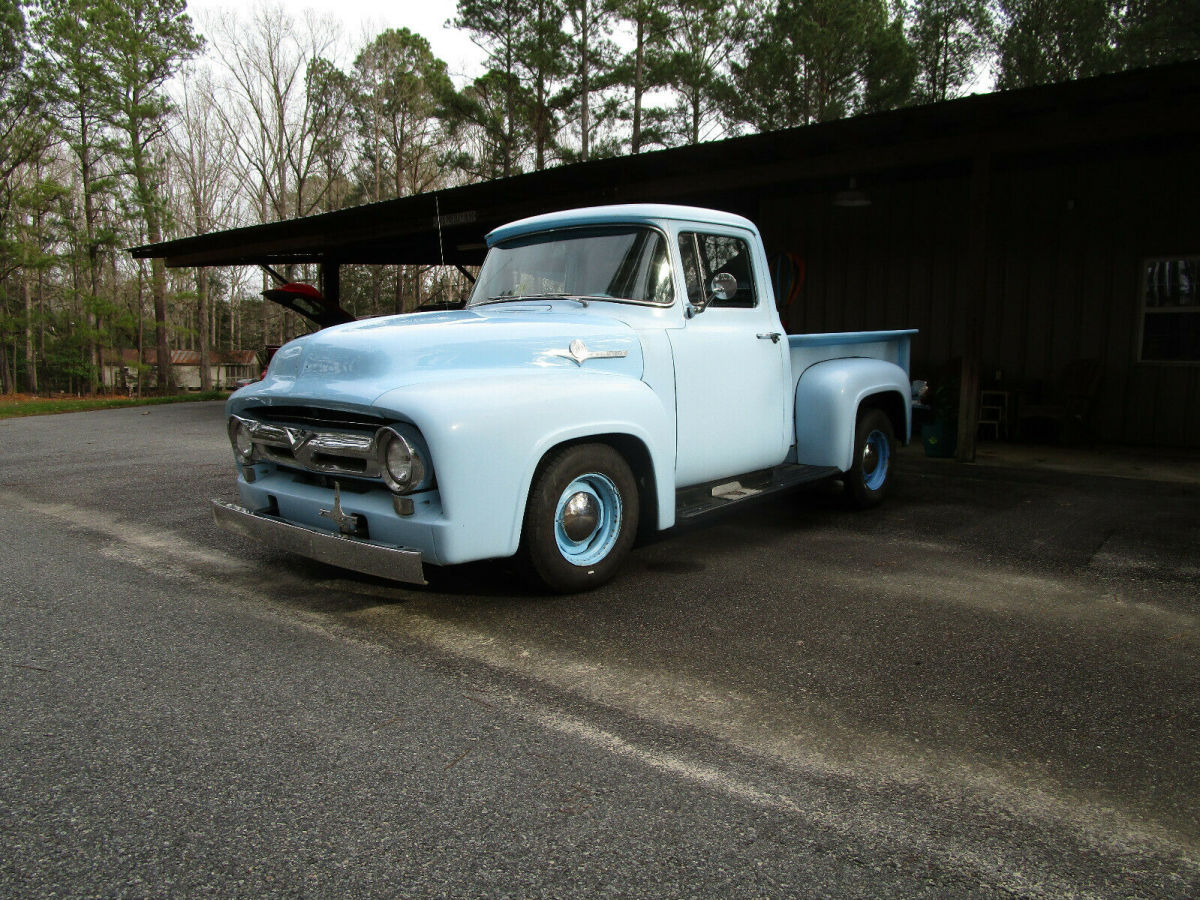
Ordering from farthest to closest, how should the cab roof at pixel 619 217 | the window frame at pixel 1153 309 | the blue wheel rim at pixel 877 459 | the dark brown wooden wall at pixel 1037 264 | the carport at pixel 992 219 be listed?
the dark brown wooden wall at pixel 1037 264 < the window frame at pixel 1153 309 < the carport at pixel 992 219 < the blue wheel rim at pixel 877 459 < the cab roof at pixel 619 217

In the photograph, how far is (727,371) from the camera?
192 inches

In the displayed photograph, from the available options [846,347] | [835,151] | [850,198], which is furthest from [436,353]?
[850,198]

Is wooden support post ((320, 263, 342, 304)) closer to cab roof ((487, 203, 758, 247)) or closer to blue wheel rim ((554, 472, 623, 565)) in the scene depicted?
cab roof ((487, 203, 758, 247))

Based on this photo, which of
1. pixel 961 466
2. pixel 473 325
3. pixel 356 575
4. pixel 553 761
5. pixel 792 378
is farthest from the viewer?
pixel 961 466

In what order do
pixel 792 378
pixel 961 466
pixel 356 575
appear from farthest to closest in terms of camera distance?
pixel 961 466 → pixel 792 378 → pixel 356 575

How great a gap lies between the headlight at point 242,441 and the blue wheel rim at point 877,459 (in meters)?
4.34

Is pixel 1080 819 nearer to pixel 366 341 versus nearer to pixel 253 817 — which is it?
pixel 253 817

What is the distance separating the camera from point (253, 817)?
220cm

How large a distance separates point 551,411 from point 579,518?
59 centimetres

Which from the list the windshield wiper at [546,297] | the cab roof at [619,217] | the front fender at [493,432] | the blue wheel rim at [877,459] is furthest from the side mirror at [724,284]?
the blue wheel rim at [877,459]

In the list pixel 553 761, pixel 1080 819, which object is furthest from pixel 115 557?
pixel 1080 819

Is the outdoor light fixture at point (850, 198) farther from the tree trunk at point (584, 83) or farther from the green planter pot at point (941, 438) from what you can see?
the tree trunk at point (584, 83)

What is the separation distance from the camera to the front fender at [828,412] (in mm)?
5645

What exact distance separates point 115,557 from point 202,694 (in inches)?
95.8
